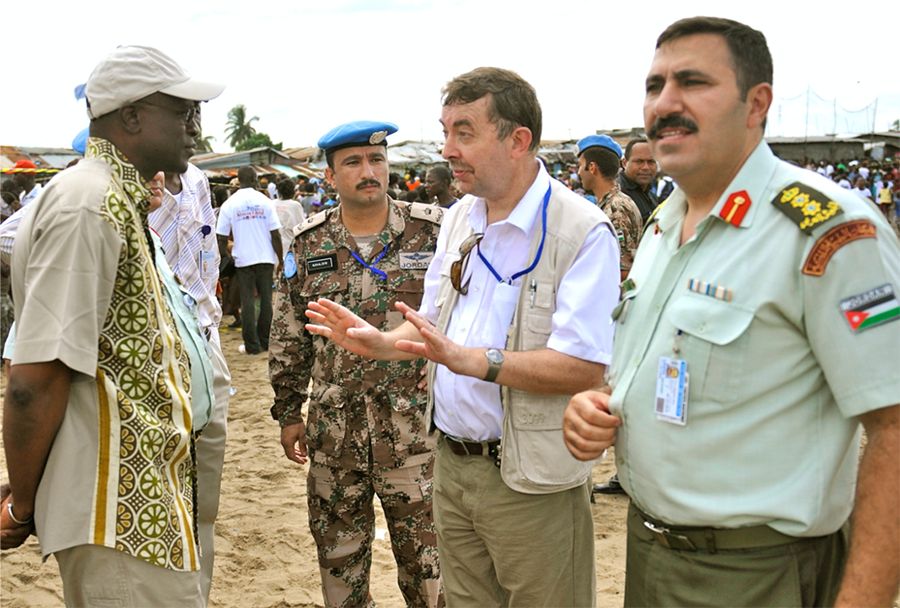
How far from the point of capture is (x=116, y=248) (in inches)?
74.1

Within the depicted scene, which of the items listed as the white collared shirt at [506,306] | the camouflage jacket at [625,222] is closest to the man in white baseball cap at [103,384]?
the white collared shirt at [506,306]

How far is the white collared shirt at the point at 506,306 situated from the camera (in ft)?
7.19

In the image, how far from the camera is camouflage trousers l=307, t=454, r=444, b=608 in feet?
10.3

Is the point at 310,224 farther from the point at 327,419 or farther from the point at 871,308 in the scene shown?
the point at 871,308

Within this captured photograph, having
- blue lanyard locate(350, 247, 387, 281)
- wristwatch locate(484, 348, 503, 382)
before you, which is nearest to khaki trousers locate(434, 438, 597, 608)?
wristwatch locate(484, 348, 503, 382)

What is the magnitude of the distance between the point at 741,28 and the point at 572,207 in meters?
0.84

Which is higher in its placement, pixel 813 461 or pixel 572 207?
pixel 572 207

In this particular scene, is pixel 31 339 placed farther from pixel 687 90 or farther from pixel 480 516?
pixel 687 90

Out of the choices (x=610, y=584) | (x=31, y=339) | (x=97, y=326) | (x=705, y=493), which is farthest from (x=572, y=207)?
(x=610, y=584)

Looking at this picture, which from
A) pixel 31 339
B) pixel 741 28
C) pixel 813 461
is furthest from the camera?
pixel 31 339

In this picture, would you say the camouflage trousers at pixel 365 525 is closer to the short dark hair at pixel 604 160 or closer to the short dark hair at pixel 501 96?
the short dark hair at pixel 501 96

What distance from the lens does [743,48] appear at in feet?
5.26

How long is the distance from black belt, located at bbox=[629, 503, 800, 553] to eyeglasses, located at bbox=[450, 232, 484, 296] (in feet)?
3.45

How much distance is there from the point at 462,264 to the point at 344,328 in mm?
484
